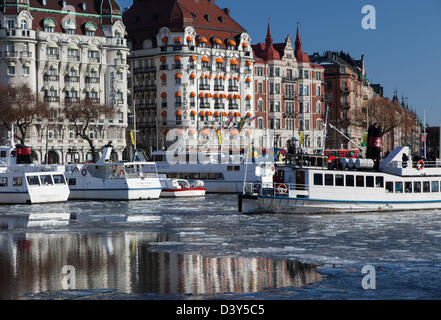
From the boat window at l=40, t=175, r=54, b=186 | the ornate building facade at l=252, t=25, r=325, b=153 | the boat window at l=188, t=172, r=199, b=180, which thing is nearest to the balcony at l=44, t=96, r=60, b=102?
the boat window at l=188, t=172, r=199, b=180

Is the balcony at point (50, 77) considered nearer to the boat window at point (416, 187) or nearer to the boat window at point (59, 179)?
the boat window at point (59, 179)

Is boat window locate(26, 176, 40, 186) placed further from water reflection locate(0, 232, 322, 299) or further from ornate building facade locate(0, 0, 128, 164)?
ornate building facade locate(0, 0, 128, 164)

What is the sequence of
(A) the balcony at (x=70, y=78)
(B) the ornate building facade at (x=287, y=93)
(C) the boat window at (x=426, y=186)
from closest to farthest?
1. (C) the boat window at (x=426, y=186)
2. (A) the balcony at (x=70, y=78)
3. (B) the ornate building facade at (x=287, y=93)

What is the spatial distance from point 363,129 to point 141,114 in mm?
62319

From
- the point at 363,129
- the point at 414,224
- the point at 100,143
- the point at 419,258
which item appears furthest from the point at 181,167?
the point at 363,129

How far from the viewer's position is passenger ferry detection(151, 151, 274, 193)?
274 ft

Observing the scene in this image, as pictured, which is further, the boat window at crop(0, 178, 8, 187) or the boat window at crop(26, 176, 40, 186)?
the boat window at crop(0, 178, 8, 187)

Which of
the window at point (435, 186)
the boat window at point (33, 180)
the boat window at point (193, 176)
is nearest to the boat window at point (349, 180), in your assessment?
the window at point (435, 186)

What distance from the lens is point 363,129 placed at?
17825cm

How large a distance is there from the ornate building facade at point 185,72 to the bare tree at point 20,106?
2493cm

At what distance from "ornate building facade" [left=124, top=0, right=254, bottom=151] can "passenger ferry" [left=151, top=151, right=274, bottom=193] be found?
115 feet

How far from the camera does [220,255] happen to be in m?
34.0

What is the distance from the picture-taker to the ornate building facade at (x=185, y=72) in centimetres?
12862
